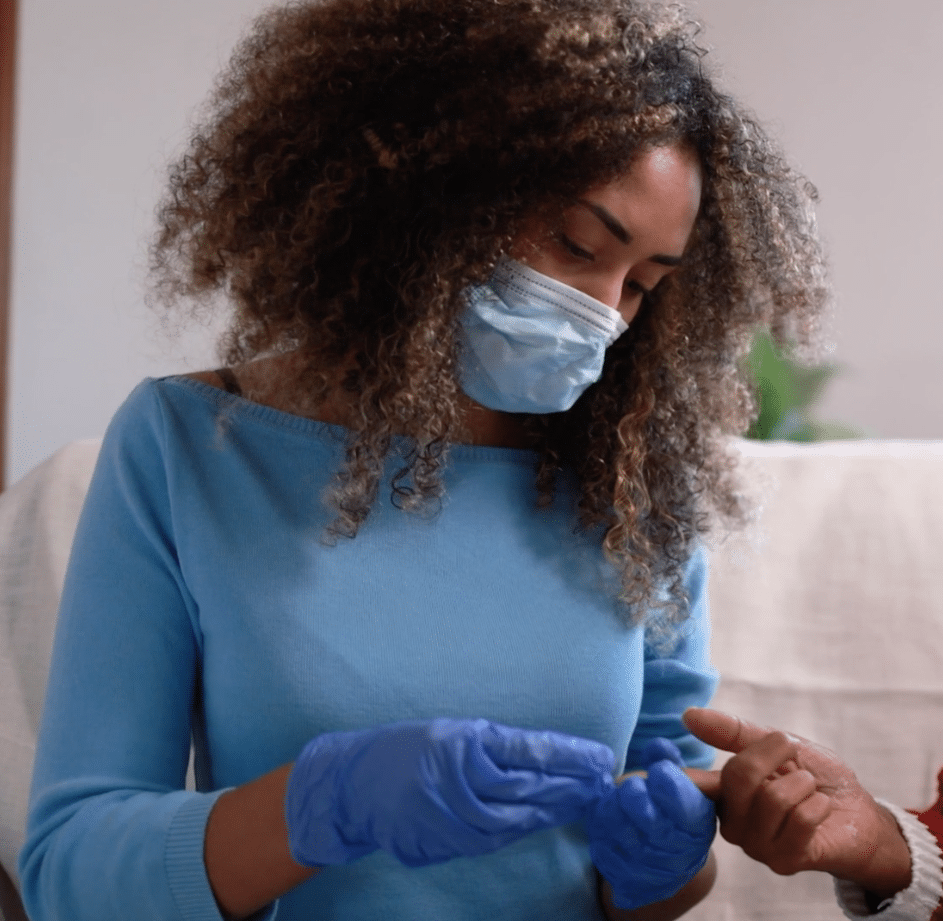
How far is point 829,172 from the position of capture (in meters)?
2.32

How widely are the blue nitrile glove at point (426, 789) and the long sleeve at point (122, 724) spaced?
9 centimetres

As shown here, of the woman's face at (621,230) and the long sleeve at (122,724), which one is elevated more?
the woman's face at (621,230)

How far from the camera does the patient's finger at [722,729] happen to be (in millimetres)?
795

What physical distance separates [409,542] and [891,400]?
5.96 ft

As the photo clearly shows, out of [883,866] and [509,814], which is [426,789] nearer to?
[509,814]

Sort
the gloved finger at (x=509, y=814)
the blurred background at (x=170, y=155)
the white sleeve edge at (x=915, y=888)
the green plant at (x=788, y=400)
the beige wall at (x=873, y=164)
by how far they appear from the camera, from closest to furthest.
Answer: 1. the gloved finger at (x=509, y=814)
2. the white sleeve edge at (x=915, y=888)
3. the green plant at (x=788, y=400)
4. the blurred background at (x=170, y=155)
5. the beige wall at (x=873, y=164)

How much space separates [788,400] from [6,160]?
1408mm

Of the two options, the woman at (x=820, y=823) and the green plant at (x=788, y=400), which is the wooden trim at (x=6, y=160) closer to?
the green plant at (x=788, y=400)

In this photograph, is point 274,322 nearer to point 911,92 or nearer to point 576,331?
point 576,331

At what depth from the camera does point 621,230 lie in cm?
75

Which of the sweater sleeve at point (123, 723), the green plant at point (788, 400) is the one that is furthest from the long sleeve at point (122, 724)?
the green plant at point (788, 400)

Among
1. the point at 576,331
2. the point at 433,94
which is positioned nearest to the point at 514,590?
the point at 576,331

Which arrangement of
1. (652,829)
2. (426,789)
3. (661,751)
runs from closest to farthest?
(426,789) < (652,829) < (661,751)

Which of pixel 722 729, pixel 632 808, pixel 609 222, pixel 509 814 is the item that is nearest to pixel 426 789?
pixel 509 814
